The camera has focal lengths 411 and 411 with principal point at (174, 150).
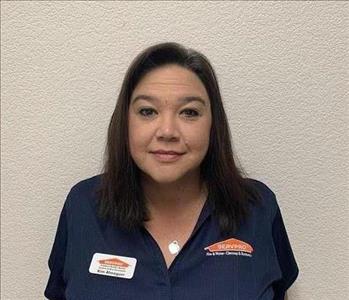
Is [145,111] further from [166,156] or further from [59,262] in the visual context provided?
[59,262]

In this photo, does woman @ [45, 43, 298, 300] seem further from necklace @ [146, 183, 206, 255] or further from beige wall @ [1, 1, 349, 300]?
beige wall @ [1, 1, 349, 300]

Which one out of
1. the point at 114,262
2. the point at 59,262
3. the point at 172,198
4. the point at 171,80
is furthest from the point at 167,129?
the point at 59,262

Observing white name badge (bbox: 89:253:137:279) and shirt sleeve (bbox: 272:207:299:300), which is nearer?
white name badge (bbox: 89:253:137:279)

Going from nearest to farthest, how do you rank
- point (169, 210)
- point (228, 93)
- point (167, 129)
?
point (167, 129) → point (169, 210) → point (228, 93)

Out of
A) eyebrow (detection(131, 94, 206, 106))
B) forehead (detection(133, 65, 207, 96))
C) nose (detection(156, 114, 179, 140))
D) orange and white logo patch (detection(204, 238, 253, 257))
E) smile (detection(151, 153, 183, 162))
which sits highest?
forehead (detection(133, 65, 207, 96))

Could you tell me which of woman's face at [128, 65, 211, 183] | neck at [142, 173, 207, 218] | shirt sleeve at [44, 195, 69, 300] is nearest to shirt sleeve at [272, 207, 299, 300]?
neck at [142, 173, 207, 218]

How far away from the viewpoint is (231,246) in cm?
102

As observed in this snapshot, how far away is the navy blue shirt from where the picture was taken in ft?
3.17

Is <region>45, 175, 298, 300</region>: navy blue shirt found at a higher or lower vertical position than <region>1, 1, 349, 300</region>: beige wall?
lower

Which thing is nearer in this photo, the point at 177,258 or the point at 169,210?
the point at 177,258

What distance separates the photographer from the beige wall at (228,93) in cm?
120

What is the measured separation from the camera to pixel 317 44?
3.95ft

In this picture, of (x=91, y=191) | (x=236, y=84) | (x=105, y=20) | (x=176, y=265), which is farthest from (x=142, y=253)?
(x=105, y=20)

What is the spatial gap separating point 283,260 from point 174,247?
0.36 meters
